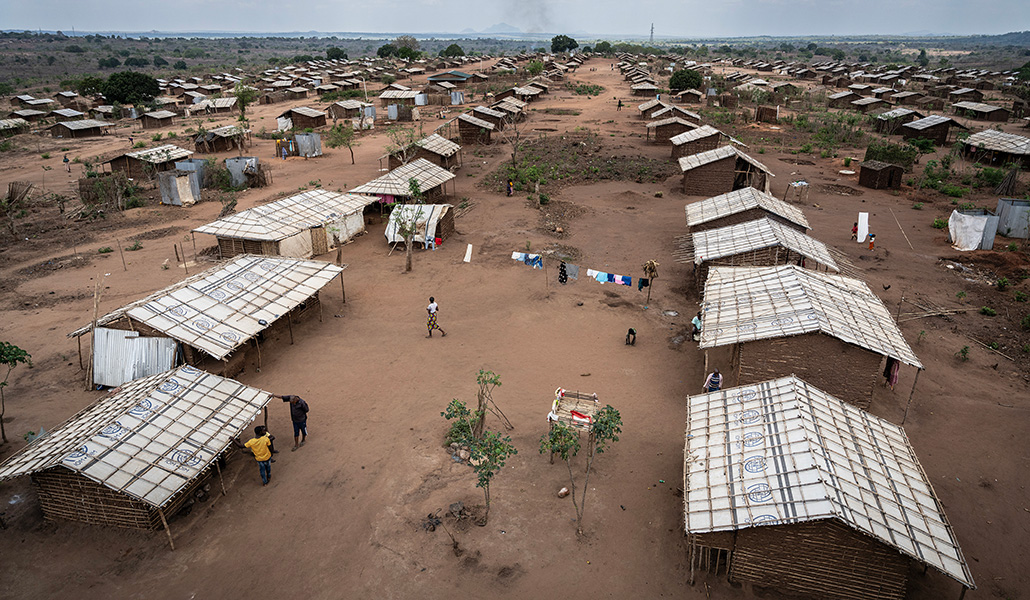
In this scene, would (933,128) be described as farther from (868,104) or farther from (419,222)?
(419,222)

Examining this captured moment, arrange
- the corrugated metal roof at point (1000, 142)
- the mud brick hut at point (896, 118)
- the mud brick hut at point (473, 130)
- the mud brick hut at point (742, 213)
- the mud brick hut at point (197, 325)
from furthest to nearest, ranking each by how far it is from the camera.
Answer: the mud brick hut at point (896, 118), the mud brick hut at point (473, 130), the corrugated metal roof at point (1000, 142), the mud brick hut at point (742, 213), the mud brick hut at point (197, 325)

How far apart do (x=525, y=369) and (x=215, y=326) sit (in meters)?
8.47

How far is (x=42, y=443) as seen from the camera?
10453mm

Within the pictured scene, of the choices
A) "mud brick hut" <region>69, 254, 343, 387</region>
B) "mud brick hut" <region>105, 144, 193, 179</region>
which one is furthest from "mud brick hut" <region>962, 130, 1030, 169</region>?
"mud brick hut" <region>105, 144, 193, 179</region>

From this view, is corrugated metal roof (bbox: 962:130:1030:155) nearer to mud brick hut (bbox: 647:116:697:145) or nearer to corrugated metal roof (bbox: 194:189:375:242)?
mud brick hut (bbox: 647:116:697:145)

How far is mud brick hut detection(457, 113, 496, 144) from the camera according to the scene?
4407 cm

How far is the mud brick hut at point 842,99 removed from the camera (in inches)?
2375

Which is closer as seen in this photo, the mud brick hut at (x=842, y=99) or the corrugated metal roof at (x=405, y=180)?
the corrugated metal roof at (x=405, y=180)

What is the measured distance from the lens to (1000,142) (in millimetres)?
35938

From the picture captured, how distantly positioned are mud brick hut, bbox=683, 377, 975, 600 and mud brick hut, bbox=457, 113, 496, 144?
38495 millimetres

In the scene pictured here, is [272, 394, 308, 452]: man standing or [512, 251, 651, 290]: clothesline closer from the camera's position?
[272, 394, 308, 452]: man standing

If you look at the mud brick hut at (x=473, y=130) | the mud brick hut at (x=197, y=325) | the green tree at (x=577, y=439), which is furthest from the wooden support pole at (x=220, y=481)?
the mud brick hut at (x=473, y=130)

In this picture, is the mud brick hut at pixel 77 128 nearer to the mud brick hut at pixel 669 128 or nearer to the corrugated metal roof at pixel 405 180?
the corrugated metal roof at pixel 405 180

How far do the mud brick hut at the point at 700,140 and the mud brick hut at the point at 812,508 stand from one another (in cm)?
3066
